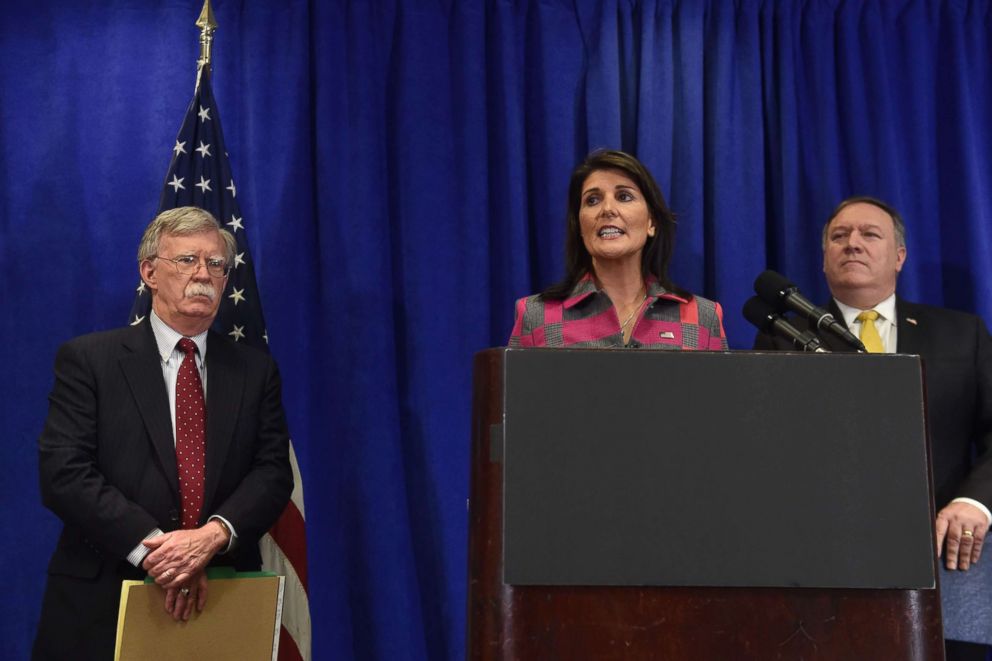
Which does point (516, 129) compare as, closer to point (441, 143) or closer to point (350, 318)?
point (441, 143)

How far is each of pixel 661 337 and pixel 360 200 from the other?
1409 mm

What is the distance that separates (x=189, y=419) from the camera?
2.51 metres

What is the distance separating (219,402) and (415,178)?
1213 millimetres

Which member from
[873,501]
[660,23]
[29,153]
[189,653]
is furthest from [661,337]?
[29,153]

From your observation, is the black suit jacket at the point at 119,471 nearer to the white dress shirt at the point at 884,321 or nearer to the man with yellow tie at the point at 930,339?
the man with yellow tie at the point at 930,339

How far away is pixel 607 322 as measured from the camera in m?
2.35

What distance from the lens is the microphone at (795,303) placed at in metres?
1.55

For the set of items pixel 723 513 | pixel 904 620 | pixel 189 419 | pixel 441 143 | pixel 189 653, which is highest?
pixel 441 143

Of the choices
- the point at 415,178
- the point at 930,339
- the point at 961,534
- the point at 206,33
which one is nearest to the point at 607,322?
the point at 961,534

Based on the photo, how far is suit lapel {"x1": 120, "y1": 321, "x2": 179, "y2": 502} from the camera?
95.4 inches

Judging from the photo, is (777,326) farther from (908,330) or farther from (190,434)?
(190,434)

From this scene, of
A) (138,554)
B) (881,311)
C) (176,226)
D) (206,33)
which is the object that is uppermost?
(206,33)

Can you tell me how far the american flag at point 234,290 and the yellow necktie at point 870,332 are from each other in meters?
1.63

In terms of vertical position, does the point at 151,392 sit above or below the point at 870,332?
below
